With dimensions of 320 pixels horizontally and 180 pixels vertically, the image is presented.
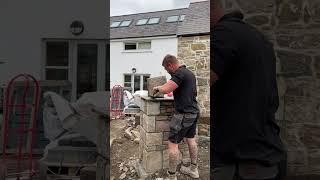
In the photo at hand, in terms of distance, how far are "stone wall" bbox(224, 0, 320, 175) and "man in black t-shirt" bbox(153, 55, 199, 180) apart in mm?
676

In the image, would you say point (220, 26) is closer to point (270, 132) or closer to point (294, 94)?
point (270, 132)

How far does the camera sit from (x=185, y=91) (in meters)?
1.46

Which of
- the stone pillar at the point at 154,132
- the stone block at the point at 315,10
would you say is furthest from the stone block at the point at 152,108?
the stone block at the point at 315,10

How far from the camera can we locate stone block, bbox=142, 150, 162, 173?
1.50 meters

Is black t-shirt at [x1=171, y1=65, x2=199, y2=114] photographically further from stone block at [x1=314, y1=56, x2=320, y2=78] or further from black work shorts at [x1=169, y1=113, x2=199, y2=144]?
stone block at [x1=314, y1=56, x2=320, y2=78]

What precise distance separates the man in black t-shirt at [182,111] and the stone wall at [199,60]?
0.02m

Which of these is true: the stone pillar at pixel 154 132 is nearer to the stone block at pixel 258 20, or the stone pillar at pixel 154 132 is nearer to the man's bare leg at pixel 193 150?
the man's bare leg at pixel 193 150

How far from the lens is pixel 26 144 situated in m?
1.67

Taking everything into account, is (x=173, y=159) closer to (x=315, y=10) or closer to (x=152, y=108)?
(x=152, y=108)

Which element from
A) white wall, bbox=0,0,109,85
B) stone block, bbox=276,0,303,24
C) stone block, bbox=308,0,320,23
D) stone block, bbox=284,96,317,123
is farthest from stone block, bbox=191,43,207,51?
stone block, bbox=308,0,320,23

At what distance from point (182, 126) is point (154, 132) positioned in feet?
0.33

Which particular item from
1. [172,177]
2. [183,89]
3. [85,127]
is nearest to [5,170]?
[85,127]

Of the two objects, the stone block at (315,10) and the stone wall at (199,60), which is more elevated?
the stone block at (315,10)

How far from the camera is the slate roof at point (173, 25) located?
56.5 inches
